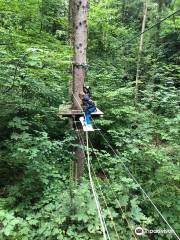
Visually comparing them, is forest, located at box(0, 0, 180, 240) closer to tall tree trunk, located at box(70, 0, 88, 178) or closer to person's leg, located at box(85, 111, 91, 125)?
tall tree trunk, located at box(70, 0, 88, 178)

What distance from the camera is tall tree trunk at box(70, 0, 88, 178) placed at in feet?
19.2

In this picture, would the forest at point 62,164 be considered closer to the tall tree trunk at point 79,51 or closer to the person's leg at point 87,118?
the tall tree trunk at point 79,51

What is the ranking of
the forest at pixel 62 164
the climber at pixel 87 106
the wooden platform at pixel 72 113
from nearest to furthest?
the forest at pixel 62 164 < the climber at pixel 87 106 < the wooden platform at pixel 72 113

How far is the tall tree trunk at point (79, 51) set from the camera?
5852 mm

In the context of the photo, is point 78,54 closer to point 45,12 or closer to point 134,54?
point 45,12

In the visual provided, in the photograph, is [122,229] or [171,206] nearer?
[122,229]

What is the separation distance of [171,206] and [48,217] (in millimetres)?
2354

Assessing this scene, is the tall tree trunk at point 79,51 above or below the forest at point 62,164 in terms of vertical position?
above

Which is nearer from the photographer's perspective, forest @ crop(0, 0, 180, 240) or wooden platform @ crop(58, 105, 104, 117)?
forest @ crop(0, 0, 180, 240)

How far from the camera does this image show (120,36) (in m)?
16.0

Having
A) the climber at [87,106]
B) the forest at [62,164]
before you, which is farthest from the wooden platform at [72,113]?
the forest at [62,164]

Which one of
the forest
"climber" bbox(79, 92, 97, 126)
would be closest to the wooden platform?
"climber" bbox(79, 92, 97, 126)

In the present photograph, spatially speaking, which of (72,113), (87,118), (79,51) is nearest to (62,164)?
(72,113)

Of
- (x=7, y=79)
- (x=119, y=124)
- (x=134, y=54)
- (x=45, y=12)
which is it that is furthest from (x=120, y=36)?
(x=7, y=79)
